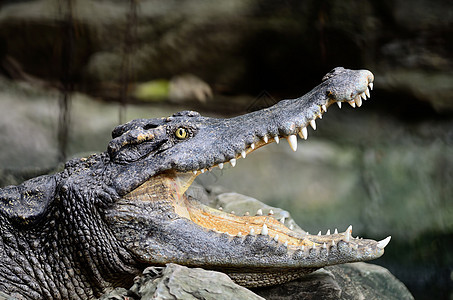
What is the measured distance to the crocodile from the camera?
7.99 feet

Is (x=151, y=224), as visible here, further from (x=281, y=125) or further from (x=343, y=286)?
(x=343, y=286)

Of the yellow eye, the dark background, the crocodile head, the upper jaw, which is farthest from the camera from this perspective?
the dark background

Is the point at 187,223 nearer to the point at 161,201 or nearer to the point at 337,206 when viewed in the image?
the point at 161,201

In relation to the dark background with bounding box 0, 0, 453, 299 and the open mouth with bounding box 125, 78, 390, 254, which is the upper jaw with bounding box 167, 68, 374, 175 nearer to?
the open mouth with bounding box 125, 78, 390, 254

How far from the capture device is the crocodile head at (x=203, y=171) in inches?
95.2

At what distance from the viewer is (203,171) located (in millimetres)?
2609

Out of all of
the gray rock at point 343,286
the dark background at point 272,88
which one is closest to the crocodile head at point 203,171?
the gray rock at point 343,286

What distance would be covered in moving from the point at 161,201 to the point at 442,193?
465cm

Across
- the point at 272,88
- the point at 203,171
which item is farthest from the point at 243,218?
the point at 272,88

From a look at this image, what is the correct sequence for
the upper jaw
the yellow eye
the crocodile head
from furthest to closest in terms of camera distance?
the yellow eye < the upper jaw < the crocodile head

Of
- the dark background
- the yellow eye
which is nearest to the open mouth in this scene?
the yellow eye

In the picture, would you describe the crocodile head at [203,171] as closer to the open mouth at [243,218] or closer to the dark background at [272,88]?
the open mouth at [243,218]

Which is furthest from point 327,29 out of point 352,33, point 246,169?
point 246,169

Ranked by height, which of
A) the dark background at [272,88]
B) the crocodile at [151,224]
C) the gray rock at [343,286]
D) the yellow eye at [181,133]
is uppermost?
the dark background at [272,88]
